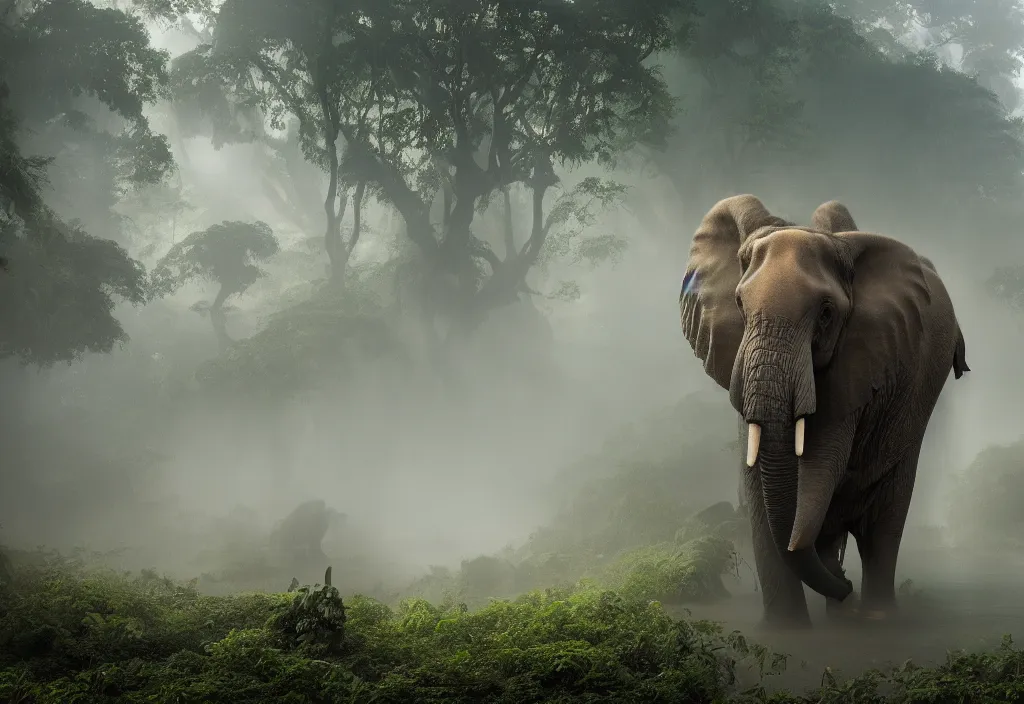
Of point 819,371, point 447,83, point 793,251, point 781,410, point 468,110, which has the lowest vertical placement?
point 781,410

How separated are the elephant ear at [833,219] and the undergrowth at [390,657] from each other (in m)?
3.32

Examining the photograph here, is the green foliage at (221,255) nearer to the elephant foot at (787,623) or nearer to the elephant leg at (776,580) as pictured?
the elephant leg at (776,580)

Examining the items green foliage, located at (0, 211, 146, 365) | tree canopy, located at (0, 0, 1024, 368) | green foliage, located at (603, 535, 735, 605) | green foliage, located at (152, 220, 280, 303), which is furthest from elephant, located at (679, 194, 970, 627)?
green foliage, located at (152, 220, 280, 303)

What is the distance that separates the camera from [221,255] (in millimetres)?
22219

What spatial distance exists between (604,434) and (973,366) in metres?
17.7

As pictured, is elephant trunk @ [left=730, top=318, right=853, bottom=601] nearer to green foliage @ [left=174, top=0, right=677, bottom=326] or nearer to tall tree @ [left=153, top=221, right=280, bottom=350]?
green foliage @ [left=174, top=0, right=677, bottom=326]

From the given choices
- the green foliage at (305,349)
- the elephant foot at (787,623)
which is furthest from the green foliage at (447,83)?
→ the elephant foot at (787,623)

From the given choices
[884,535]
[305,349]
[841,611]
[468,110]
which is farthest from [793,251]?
[468,110]

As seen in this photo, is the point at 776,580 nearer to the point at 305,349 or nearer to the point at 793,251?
the point at 793,251

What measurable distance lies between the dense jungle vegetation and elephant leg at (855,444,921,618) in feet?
4.28

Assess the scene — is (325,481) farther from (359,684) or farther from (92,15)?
(359,684)

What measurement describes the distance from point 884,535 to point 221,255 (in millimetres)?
19406

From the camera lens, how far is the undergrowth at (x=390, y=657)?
15.0 feet

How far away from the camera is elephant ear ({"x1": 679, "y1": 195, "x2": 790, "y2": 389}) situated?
614 cm
